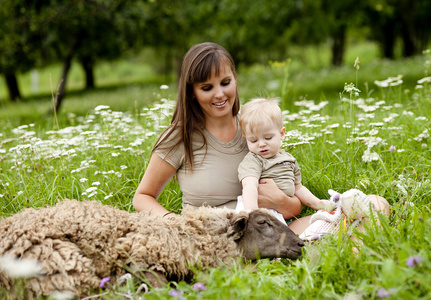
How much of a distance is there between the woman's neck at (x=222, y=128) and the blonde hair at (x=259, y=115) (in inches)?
8.3

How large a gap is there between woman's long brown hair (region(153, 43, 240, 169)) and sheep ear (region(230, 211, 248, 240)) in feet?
2.34

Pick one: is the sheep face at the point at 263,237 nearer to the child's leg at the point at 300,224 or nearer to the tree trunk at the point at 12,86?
the child's leg at the point at 300,224

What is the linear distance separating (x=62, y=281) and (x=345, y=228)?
1.87 meters

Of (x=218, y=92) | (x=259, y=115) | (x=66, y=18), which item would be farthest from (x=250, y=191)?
(x=66, y=18)

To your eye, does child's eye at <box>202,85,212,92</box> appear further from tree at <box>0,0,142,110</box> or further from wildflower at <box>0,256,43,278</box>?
tree at <box>0,0,142,110</box>

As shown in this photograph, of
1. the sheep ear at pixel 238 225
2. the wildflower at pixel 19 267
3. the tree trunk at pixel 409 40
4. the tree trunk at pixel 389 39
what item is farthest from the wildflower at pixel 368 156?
the tree trunk at pixel 389 39

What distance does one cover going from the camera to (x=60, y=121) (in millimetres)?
7137

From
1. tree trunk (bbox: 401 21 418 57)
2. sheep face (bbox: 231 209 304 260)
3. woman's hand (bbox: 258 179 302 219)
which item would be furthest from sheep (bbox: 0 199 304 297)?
tree trunk (bbox: 401 21 418 57)

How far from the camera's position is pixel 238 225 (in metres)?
2.59

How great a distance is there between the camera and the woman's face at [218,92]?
9.98 feet

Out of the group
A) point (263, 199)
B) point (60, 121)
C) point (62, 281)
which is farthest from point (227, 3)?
point (62, 281)

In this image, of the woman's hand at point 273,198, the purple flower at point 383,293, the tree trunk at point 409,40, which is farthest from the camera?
the tree trunk at point 409,40

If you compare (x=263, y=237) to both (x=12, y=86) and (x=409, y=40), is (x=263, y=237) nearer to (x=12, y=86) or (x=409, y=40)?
(x=12, y=86)

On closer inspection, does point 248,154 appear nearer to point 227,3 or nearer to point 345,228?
point 345,228
